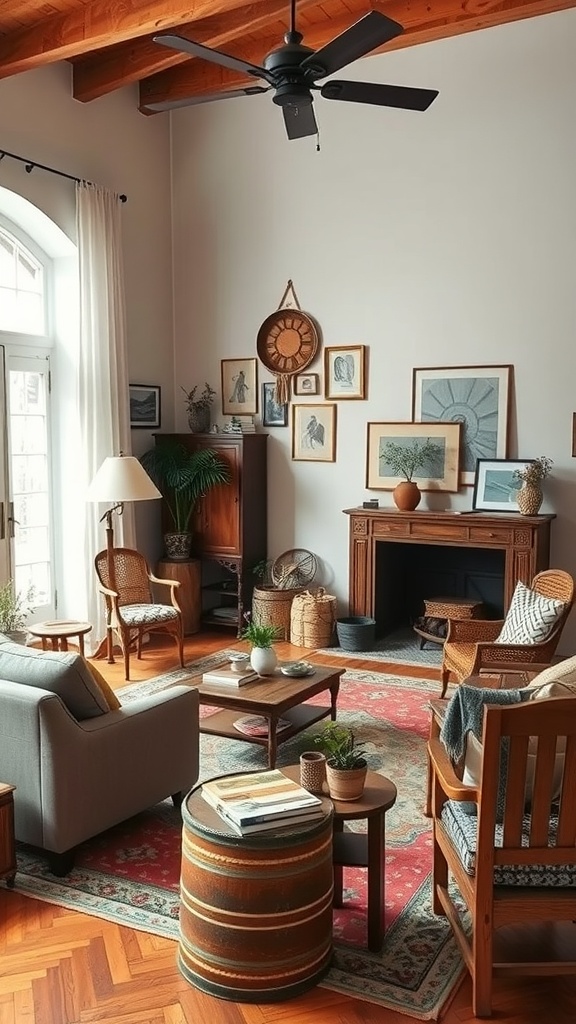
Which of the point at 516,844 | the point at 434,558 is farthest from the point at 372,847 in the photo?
the point at 434,558

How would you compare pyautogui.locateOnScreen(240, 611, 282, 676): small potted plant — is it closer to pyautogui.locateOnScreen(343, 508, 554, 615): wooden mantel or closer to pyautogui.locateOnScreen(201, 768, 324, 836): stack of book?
pyautogui.locateOnScreen(201, 768, 324, 836): stack of book

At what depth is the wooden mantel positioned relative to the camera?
623 centimetres

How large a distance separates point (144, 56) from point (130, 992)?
609cm

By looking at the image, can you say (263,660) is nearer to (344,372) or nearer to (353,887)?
(353,887)

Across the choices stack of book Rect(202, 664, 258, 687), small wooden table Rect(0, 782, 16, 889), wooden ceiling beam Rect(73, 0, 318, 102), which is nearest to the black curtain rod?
wooden ceiling beam Rect(73, 0, 318, 102)

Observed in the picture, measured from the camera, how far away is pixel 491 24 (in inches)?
241

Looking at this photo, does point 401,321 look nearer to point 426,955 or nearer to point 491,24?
point 491,24

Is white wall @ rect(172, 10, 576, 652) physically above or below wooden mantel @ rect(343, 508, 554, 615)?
above

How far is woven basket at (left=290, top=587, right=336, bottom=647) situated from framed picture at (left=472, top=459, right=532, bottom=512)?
137 cm

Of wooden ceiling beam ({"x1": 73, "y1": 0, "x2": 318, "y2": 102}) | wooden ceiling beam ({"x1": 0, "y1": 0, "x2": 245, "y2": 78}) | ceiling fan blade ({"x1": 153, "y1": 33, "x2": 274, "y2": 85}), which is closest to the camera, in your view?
ceiling fan blade ({"x1": 153, "y1": 33, "x2": 274, "y2": 85})

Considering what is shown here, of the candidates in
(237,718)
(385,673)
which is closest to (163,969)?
(237,718)

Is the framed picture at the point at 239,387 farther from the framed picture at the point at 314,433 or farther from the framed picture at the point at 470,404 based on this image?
the framed picture at the point at 470,404

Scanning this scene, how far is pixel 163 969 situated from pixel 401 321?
529 centimetres

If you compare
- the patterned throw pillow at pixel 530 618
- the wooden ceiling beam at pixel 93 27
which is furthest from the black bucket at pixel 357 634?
the wooden ceiling beam at pixel 93 27
